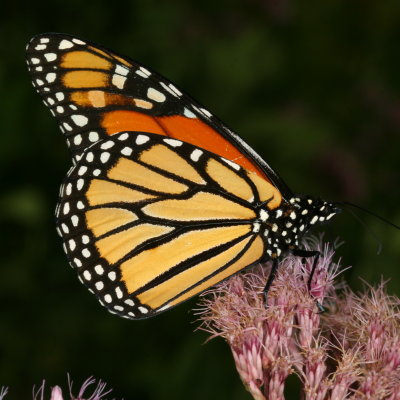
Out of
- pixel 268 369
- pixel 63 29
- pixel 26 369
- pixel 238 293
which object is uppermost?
pixel 63 29

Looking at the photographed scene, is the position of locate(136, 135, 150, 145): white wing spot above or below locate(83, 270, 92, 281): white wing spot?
above

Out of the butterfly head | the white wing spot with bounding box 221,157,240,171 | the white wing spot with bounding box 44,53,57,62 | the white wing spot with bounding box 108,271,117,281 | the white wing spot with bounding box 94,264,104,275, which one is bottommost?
the butterfly head

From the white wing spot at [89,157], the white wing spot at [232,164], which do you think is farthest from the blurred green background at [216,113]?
the white wing spot at [89,157]

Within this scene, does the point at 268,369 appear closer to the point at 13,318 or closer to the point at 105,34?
the point at 13,318

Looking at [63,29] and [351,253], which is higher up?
[63,29]

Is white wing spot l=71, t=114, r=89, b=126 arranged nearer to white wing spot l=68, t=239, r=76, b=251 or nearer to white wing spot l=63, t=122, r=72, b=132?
white wing spot l=63, t=122, r=72, b=132

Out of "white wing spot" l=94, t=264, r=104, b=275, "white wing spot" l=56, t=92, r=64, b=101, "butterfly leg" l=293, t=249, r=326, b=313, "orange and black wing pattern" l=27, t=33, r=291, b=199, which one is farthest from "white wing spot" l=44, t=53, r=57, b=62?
"butterfly leg" l=293, t=249, r=326, b=313

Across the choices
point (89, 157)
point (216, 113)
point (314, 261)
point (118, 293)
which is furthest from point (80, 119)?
point (216, 113)

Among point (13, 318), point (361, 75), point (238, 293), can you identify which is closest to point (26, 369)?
point (13, 318)
